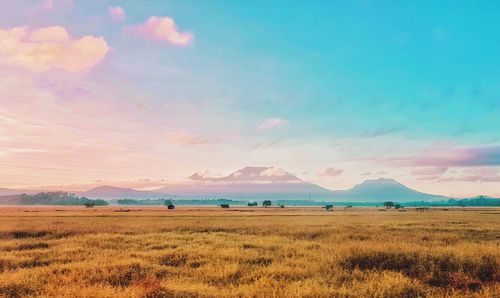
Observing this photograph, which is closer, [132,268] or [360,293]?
[360,293]

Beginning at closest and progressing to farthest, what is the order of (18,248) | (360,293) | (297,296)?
(297,296)
(360,293)
(18,248)

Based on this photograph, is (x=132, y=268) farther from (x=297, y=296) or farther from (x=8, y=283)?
(x=297, y=296)

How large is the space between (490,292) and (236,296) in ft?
30.5

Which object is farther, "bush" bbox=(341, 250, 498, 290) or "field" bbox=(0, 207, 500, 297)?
"bush" bbox=(341, 250, 498, 290)

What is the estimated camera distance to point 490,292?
588 inches

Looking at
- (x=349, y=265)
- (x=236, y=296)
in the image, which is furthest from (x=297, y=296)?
(x=349, y=265)

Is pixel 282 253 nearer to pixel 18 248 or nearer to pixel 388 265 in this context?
pixel 388 265

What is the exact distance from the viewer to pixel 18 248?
27.5 metres

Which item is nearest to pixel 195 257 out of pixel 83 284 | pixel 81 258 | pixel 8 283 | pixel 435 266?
pixel 81 258

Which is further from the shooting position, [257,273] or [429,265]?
[429,265]

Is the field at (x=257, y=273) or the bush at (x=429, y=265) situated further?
the bush at (x=429, y=265)

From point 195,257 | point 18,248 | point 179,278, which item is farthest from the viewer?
point 18,248

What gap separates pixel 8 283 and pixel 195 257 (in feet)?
30.3

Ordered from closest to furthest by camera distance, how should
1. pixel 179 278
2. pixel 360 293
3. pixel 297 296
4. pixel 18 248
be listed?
pixel 297 296, pixel 360 293, pixel 179 278, pixel 18 248
